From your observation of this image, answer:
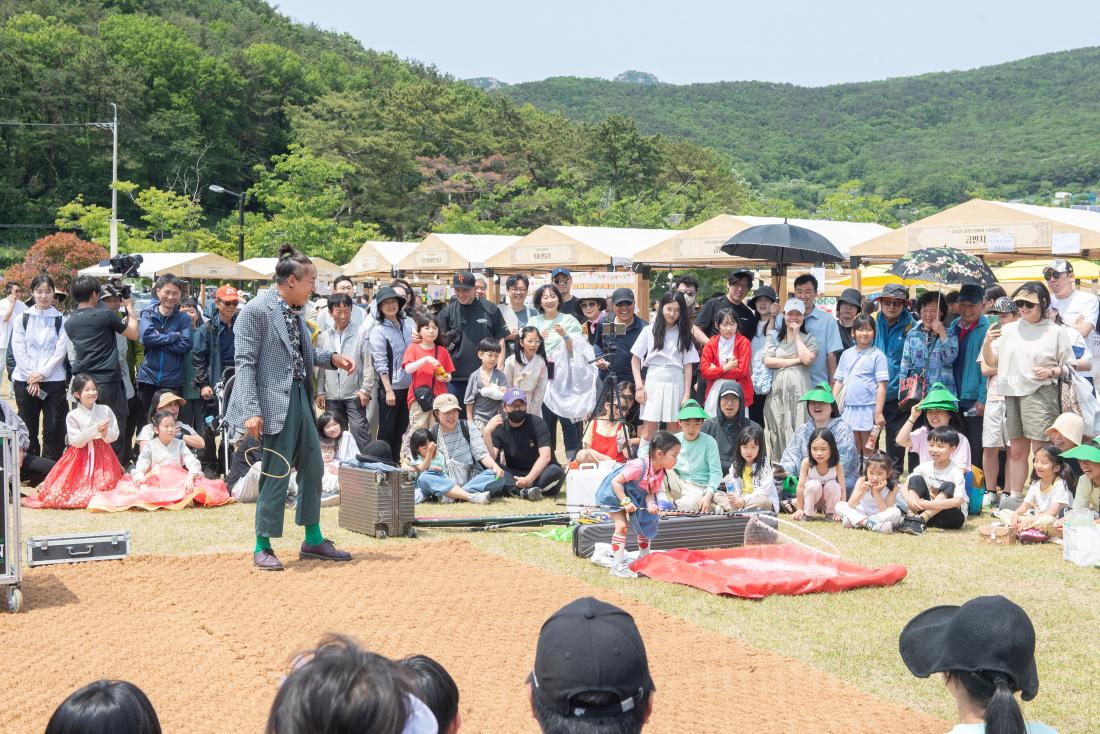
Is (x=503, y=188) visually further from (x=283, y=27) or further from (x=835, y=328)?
(x=283, y=27)

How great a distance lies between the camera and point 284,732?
5.75ft

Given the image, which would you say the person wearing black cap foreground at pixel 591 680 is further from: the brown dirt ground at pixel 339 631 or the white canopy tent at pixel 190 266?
the white canopy tent at pixel 190 266

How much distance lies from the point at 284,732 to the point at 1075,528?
6.54m

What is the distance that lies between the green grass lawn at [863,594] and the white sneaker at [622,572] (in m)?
0.07

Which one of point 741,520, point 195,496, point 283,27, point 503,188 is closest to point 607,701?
point 741,520

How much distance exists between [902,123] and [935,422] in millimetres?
112842

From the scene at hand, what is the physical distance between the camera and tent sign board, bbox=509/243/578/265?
1789cm

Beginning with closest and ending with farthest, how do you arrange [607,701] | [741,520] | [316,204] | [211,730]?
[607,701], [211,730], [741,520], [316,204]

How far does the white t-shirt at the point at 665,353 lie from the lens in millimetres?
9854

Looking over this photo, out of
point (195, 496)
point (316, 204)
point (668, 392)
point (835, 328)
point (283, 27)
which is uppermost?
point (283, 27)

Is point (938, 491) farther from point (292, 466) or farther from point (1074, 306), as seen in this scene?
point (292, 466)

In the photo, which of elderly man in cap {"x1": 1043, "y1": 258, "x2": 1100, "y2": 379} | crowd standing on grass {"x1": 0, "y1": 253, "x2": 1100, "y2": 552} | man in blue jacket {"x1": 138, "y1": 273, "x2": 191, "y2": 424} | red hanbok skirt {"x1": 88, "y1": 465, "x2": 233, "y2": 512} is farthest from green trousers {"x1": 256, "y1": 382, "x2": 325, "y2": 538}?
elderly man in cap {"x1": 1043, "y1": 258, "x2": 1100, "y2": 379}

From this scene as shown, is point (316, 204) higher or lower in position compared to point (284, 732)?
higher

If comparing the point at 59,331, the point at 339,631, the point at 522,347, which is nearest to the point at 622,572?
the point at 339,631
